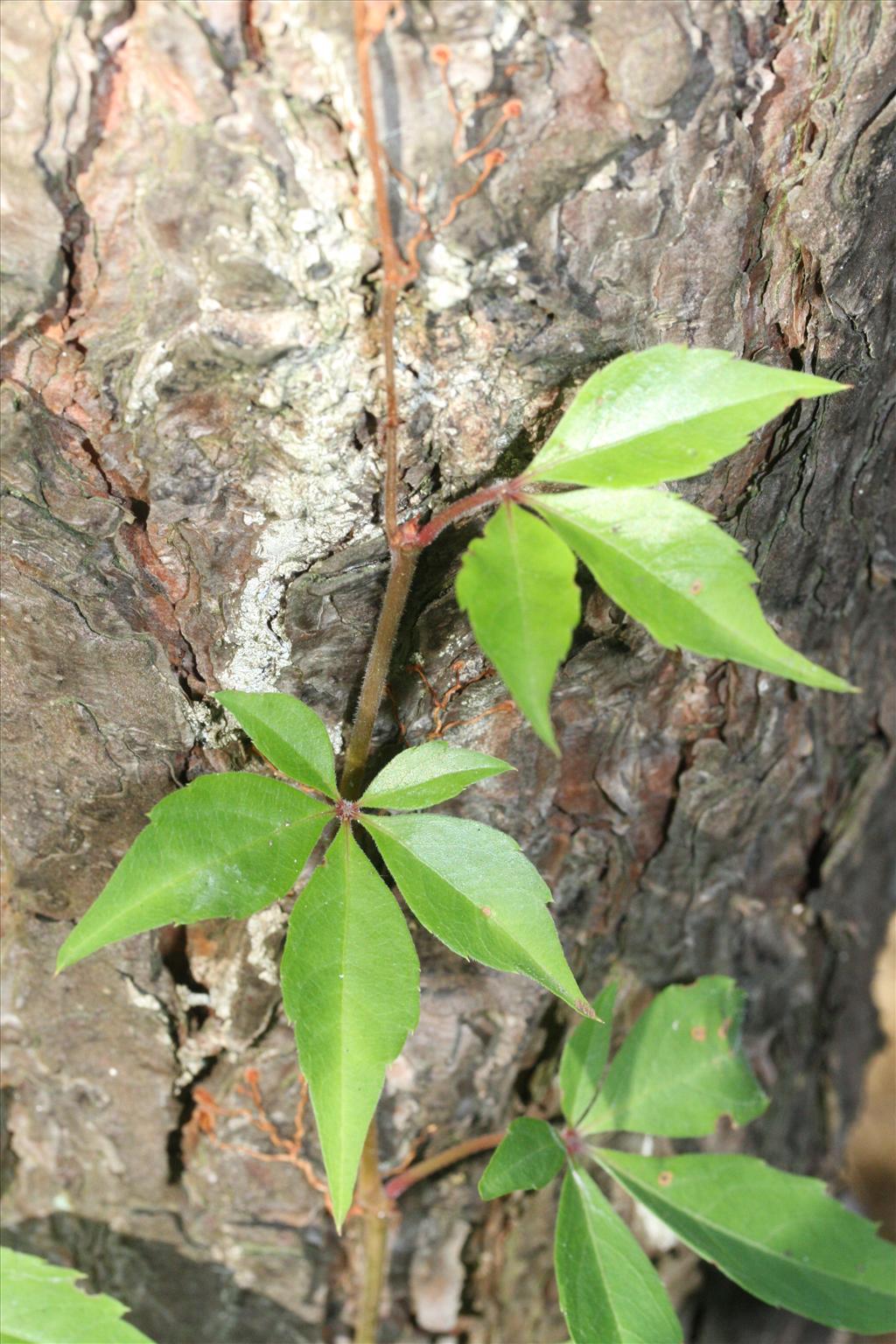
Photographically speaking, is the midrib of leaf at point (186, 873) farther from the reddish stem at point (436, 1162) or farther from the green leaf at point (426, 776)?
the reddish stem at point (436, 1162)

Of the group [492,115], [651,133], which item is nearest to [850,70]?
[651,133]

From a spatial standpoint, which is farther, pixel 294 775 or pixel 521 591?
pixel 294 775

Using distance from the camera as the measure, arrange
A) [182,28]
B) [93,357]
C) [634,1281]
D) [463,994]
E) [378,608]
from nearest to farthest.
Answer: [182,28] → [93,357] → [378,608] → [634,1281] → [463,994]

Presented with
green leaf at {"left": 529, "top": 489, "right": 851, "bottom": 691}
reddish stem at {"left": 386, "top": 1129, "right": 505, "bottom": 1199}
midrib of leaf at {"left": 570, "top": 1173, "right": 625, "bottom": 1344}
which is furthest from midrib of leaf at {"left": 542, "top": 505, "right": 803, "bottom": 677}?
reddish stem at {"left": 386, "top": 1129, "right": 505, "bottom": 1199}

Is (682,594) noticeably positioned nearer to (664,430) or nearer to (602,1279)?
(664,430)

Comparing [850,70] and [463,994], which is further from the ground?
[850,70]

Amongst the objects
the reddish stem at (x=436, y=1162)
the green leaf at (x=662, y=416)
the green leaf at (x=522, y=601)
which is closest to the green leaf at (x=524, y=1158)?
the reddish stem at (x=436, y=1162)

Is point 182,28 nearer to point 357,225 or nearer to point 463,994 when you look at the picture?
point 357,225
